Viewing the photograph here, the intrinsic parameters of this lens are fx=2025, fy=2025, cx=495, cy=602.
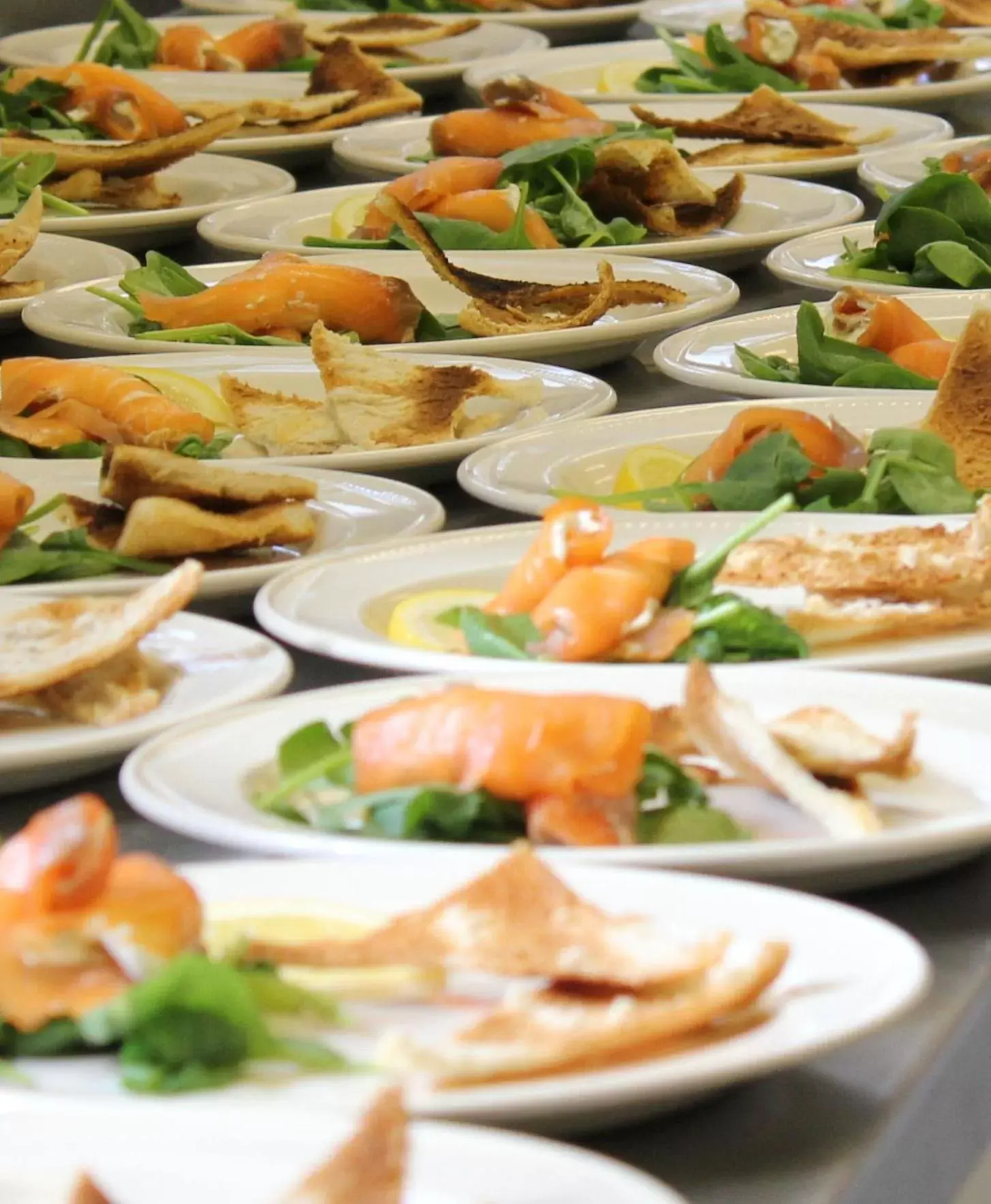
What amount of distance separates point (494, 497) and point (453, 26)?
261 centimetres

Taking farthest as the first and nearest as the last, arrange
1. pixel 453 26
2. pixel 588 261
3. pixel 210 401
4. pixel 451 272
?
1. pixel 453 26
2. pixel 588 261
3. pixel 451 272
4. pixel 210 401

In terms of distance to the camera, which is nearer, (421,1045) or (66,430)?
(421,1045)

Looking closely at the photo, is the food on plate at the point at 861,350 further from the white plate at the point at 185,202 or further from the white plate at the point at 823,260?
the white plate at the point at 185,202

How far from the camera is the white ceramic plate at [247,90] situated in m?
3.27

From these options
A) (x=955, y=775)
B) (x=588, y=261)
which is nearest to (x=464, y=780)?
(x=955, y=775)

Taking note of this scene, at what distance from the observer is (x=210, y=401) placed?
1.95m

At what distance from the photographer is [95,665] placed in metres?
1.14

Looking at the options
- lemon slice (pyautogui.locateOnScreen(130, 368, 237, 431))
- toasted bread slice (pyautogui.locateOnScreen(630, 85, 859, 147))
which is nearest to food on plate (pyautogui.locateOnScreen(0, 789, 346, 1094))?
lemon slice (pyautogui.locateOnScreen(130, 368, 237, 431))

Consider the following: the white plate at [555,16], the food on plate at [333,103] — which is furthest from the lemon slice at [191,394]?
the white plate at [555,16]

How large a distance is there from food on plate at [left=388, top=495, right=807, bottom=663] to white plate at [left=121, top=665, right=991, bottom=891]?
0.23 ft

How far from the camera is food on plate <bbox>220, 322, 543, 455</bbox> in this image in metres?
1.78

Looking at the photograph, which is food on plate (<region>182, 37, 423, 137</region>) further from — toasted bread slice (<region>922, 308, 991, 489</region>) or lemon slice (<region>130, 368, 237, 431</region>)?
toasted bread slice (<region>922, 308, 991, 489</region>)

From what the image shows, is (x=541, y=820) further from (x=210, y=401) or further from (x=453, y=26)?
(x=453, y=26)

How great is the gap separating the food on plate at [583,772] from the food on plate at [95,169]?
1.77m
